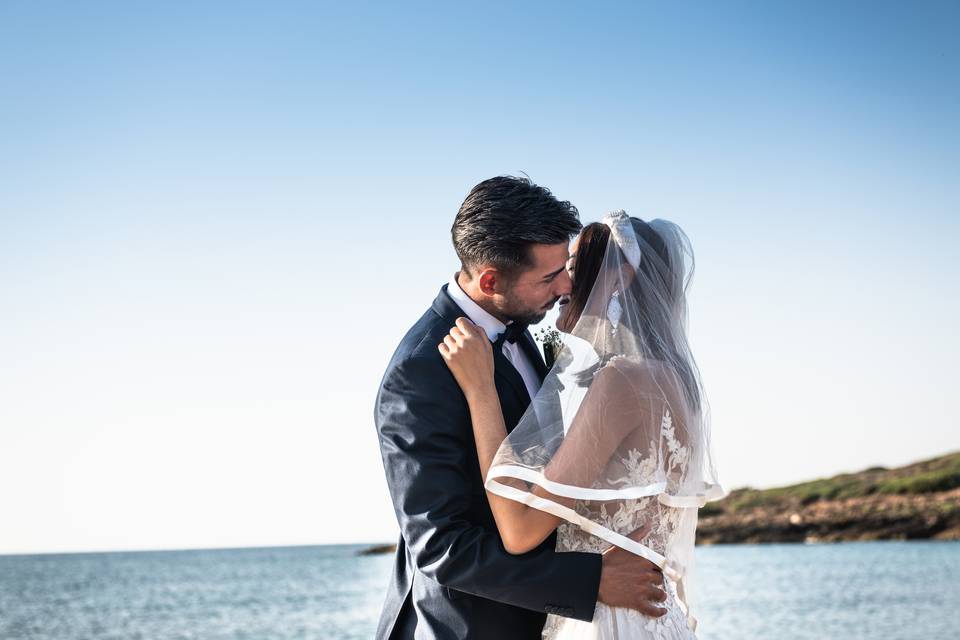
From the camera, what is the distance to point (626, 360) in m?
3.22

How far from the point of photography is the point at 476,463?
10.8 feet

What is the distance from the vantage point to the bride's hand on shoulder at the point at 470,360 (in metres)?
3.21

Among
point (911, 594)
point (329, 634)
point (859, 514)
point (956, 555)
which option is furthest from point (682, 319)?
point (859, 514)

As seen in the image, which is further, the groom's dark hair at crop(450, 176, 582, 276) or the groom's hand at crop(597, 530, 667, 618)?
the groom's dark hair at crop(450, 176, 582, 276)

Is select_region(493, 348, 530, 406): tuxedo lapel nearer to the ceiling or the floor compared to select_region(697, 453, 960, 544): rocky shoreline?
nearer to the ceiling

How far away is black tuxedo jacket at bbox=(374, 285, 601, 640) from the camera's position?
3.04 metres

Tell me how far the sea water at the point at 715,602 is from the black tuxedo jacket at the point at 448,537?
53.1 ft

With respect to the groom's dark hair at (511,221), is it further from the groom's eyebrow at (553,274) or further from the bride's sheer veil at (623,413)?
the bride's sheer veil at (623,413)

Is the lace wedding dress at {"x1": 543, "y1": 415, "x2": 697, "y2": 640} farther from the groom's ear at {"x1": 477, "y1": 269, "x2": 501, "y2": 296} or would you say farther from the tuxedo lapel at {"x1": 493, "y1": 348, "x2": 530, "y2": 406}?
the groom's ear at {"x1": 477, "y1": 269, "x2": 501, "y2": 296}

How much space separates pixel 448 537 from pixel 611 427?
0.62 metres

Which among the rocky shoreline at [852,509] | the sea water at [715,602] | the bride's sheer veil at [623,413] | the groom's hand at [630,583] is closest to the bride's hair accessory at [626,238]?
the bride's sheer veil at [623,413]

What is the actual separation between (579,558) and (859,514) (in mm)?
42762

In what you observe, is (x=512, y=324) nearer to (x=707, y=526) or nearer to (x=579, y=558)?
(x=579, y=558)

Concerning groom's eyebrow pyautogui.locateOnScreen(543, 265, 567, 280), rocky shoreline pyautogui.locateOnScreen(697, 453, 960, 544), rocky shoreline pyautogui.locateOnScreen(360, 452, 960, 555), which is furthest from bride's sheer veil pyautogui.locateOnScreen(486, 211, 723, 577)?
rocky shoreline pyautogui.locateOnScreen(697, 453, 960, 544)
